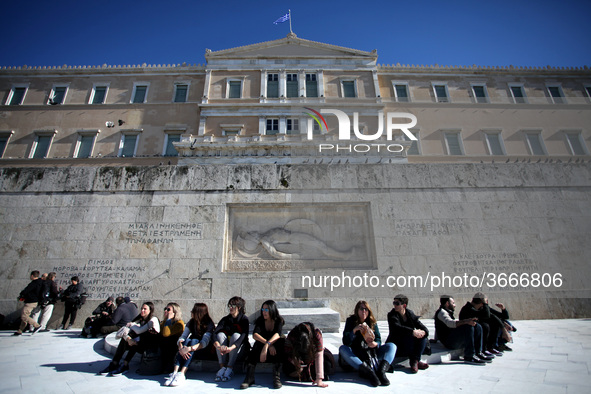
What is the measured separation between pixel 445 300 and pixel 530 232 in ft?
21.1

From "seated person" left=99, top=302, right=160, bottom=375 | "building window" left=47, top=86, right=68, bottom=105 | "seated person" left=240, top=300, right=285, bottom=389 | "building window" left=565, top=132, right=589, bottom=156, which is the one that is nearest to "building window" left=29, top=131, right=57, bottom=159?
"building window" left=47, top=86, right=68, bottom=105

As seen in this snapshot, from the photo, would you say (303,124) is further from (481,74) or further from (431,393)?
(431,393)

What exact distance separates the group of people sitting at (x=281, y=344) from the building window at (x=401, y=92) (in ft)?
99.5

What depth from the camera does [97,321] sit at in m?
7.29

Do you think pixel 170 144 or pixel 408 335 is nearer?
pixel 408 335

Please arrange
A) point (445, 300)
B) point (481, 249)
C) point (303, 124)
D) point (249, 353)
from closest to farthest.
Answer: point (249, 353), point (445, 300), point (481, 249), point (303, 124)

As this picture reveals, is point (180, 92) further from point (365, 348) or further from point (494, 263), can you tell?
point (365, 348)

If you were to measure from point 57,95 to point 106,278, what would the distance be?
31.6 meters

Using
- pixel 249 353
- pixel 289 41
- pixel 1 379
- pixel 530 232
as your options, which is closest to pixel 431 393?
pixel 249 353

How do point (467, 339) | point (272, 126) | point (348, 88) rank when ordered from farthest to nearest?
point (348, 88) → point (272, 126) → point (467, 339)

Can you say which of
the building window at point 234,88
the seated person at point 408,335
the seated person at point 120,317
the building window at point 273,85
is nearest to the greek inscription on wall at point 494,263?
the seated person at point 408,335

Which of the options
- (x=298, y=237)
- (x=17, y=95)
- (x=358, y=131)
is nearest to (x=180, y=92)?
(x=17, y=95)

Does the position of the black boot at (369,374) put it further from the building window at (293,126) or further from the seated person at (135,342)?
the building window at (293,126)

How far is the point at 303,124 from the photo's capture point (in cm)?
2919
